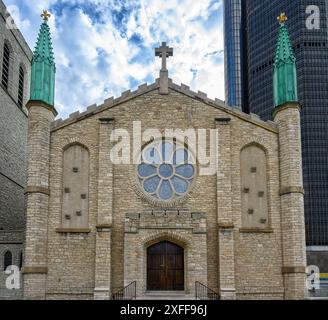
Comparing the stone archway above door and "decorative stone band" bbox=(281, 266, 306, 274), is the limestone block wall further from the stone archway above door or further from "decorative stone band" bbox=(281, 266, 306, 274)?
"decorative stone band" bbox=(281, 266, 306, 274)

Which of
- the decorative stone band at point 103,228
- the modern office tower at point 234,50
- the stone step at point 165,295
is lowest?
the stone step at point 165,295

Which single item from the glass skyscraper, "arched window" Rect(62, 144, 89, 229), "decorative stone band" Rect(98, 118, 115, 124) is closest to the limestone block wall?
"decorative stone band" Rect(98, 118, 115, 124)

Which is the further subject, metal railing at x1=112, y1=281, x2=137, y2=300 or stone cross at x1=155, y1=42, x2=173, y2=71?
stone cross at x1=155, y1=42, x2=173, y2=71

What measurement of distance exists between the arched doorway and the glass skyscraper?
7139cm

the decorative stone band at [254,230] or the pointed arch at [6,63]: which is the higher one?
the pointed arch at [6,63]

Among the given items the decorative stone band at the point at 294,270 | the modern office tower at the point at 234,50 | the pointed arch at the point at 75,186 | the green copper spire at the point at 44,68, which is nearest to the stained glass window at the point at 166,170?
the pointed arch at the point at 75,186

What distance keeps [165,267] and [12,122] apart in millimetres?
17452

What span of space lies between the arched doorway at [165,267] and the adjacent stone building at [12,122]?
1024 cm

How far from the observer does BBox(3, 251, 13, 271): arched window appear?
81.6 feet

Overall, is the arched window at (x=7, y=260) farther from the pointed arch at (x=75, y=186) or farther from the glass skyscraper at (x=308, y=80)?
the glass skyscraper at (x=308, y=80)

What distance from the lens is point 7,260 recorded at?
2505 centimetres

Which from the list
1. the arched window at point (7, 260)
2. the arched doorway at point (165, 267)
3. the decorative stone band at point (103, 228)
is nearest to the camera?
the decorative stone band at point (103, 228)

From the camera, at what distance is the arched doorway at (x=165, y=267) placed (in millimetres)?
21859

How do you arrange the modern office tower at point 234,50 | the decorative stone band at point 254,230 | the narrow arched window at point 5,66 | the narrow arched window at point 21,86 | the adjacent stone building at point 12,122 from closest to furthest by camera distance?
the decorative stone band at point 254,230, the adjacent stone building at point 12,122, the narrow arched window at point 5,66, the narrow arched window at point 21,86, the modern office tower at point 234,50
